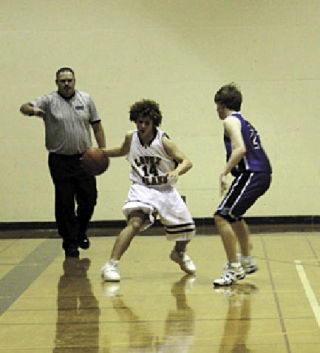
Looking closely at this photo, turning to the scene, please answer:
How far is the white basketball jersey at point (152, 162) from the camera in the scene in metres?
6.09

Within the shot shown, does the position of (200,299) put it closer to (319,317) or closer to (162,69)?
(319,317)

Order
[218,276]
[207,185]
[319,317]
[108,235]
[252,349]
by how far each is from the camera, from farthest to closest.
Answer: [207,185]
[108,235]
[218,276]
[319,317]
[252,349]

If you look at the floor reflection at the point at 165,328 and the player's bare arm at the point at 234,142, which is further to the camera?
the player's bare arm at the point at 234,142

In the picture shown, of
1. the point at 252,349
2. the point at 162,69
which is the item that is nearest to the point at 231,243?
the point at 252,349

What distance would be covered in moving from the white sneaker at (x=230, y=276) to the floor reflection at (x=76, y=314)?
905 mm

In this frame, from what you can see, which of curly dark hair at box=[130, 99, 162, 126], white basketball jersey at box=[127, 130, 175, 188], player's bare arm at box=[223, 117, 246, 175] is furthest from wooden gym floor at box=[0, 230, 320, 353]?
curly dark hair at box=[130, 99, 162, 126]

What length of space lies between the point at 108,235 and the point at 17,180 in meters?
1.35

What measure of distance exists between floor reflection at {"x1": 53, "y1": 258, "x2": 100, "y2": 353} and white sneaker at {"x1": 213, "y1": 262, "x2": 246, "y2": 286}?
2.97ft

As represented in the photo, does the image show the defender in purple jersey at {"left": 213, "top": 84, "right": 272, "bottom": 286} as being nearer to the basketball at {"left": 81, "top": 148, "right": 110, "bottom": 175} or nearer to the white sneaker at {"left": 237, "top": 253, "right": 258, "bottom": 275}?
the white sneaker at {"left": 237, "top": 253, "right": 258, "bottom": 275}

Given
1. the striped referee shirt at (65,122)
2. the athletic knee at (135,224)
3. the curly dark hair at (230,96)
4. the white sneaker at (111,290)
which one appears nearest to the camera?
the white sneaker at (111,290)

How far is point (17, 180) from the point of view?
30.2ft

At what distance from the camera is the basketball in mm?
6465

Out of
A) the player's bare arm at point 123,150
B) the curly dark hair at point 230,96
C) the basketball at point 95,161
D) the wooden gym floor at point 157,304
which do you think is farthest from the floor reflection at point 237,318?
the basketball at point 95,161

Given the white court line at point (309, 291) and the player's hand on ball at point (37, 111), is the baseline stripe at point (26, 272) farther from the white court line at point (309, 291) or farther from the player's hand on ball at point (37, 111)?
the white court line at point (309, 291)
